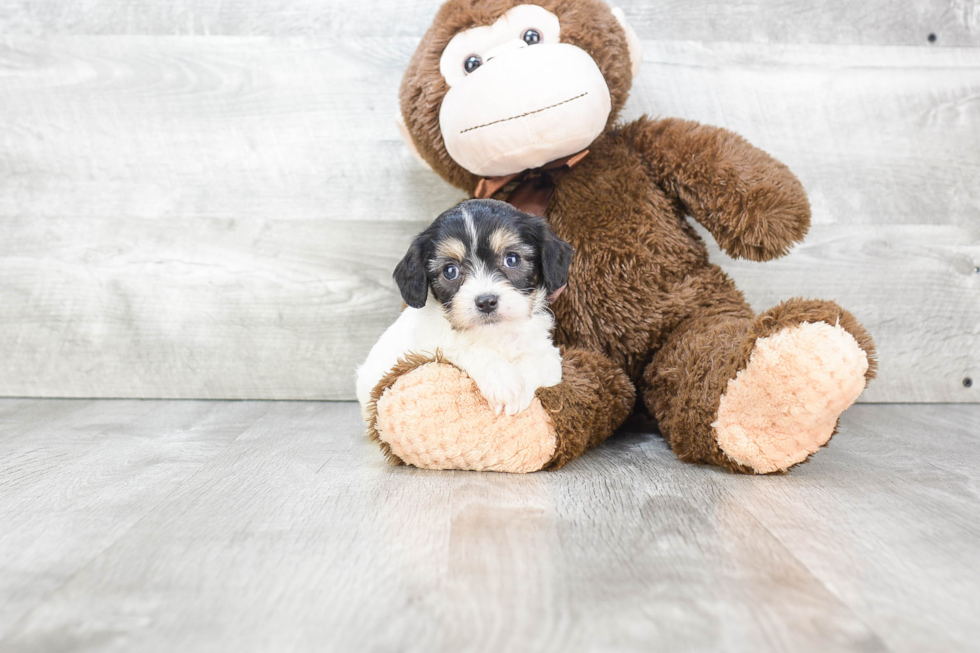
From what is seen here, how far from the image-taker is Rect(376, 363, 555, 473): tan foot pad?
1467mm

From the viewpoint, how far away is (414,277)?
1597 millimetres

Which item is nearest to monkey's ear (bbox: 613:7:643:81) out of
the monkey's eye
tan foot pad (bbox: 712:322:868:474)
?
the monkey's eye

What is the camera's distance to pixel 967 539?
1111 mm

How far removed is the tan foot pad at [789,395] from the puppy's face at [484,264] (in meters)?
0.45

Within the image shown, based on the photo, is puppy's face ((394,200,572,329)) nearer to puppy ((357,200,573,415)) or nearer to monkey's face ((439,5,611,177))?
puppy ((357,200,573,415))

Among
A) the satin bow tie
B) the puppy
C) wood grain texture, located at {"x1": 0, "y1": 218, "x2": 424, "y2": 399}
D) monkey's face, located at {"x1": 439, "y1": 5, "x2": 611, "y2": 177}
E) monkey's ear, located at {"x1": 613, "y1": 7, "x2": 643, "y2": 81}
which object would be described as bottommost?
wood grain texture, located at {"x1": 0, "y1": 218, "x2": 424, "y2": 399}

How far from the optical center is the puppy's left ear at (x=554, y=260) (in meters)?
1.61

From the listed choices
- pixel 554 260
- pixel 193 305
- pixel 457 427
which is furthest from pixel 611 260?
pixel 193 305

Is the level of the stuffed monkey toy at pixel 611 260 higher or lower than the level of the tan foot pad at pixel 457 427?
higher

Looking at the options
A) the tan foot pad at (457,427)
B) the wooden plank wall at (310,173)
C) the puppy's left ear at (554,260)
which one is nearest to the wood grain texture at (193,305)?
the wooden plank wall at (310,173)

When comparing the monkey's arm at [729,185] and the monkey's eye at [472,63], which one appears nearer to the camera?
the monkey's arm at [729,185]

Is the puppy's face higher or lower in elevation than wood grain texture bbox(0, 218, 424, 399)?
higher

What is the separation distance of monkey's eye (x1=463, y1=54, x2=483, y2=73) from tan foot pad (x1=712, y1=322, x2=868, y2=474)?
91 centimetres

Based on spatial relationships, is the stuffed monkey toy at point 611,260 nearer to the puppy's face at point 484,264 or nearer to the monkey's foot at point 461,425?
the monkey's foot at point 461,425
